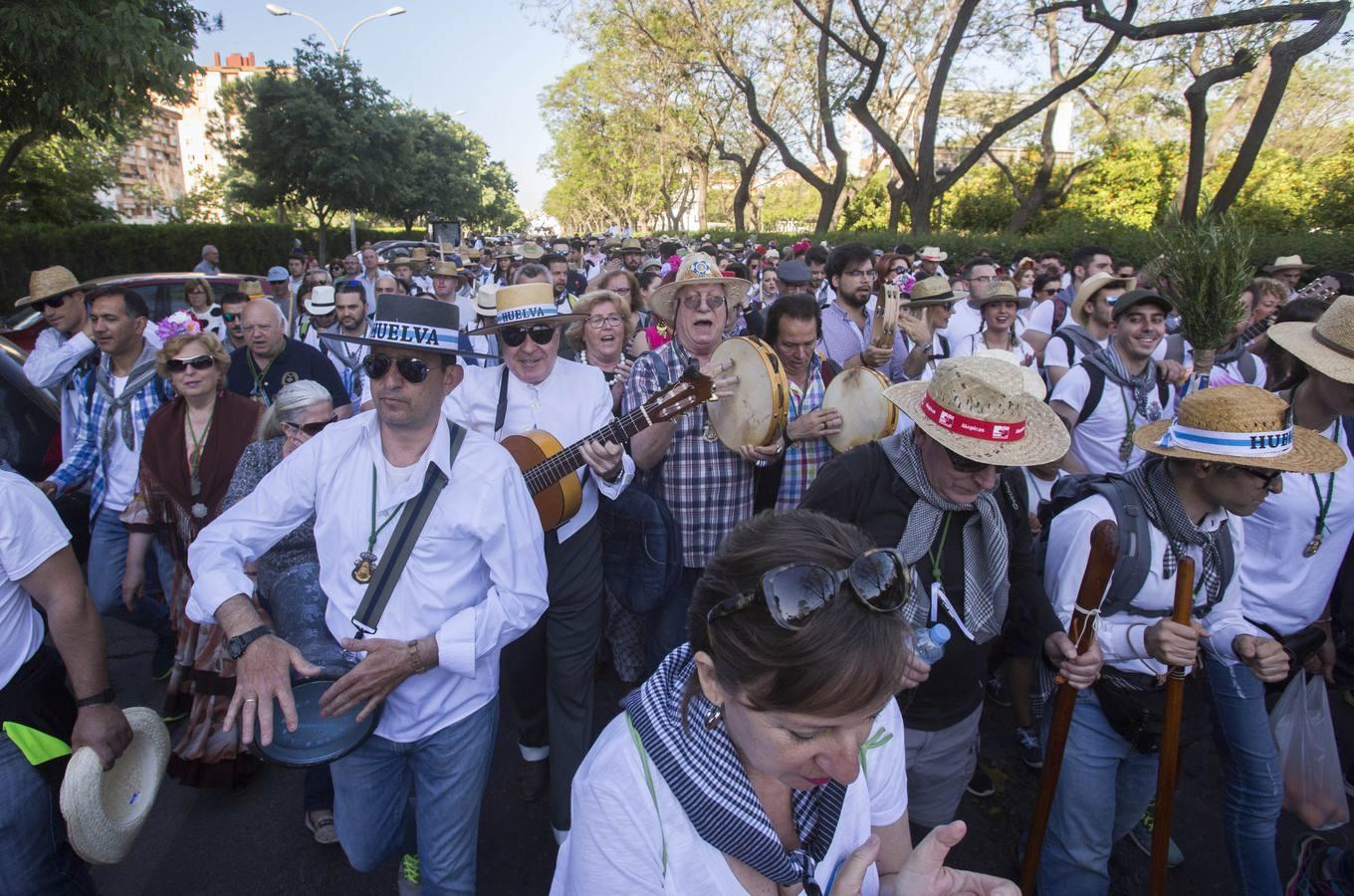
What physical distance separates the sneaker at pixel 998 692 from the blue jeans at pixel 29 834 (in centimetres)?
433

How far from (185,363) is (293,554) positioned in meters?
1.55

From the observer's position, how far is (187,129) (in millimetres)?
89312

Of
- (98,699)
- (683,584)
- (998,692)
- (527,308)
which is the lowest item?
(998,692)

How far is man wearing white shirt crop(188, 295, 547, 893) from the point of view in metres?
2.30

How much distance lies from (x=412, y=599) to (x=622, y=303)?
341 cm

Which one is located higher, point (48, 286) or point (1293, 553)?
point (48, 286)

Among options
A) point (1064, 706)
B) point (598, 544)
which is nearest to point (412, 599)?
A: point (598, 544)

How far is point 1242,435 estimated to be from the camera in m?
2.26

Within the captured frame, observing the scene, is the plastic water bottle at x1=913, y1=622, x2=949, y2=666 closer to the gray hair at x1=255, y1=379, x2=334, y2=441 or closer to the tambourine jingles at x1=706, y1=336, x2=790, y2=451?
the tambourine jingles at x1=706, y1=336, x2=790, y2=451

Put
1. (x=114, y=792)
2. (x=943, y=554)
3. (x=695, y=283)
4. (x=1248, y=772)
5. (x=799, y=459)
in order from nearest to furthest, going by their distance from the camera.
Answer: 1. (x=114, y=792)
2. (x=943, y=554)
3. (x=1248, y=772)
4. (x=799, y=459)
5. (x=695, y=283)

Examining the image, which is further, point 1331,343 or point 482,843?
point 482,843

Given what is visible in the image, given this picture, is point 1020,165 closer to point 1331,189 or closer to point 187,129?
point 1331,189

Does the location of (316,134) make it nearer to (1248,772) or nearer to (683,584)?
(683,584)

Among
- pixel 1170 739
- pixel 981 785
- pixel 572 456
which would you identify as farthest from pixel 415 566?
pixel 981 785
